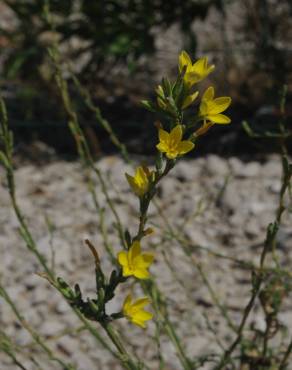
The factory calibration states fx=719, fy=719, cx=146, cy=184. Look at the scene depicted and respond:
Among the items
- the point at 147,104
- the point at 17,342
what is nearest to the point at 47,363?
the point at 17,342

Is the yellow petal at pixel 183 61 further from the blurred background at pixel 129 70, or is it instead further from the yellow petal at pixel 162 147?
the blurred background at pixel 129 70

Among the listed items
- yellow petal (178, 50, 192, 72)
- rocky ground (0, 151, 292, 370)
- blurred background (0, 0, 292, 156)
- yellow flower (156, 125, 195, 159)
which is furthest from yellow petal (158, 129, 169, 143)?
blurred background (0, 0, 292, 156)

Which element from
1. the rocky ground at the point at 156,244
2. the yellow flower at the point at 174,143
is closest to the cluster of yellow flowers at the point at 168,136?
the yellow flower at the point at 174,143

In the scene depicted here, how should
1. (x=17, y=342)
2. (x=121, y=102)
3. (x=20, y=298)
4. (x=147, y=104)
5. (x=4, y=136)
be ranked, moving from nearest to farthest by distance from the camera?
(x=147, y=104) < (x=4, y=136) < (x=17, y=342) < (x=20, y=298) < (x=121, y=102)

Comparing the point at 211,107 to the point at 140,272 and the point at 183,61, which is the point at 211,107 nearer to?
the point at 183,61

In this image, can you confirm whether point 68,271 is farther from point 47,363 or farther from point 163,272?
point 47,363

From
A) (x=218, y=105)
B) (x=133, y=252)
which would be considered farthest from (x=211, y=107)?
(x=133, y=252)

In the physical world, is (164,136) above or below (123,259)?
above
